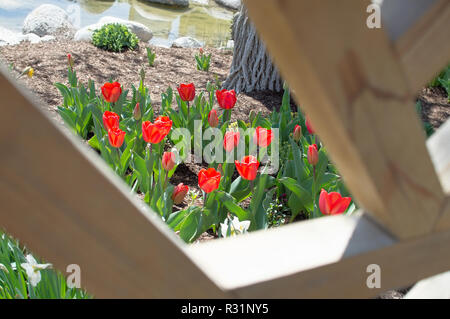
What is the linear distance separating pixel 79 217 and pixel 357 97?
0.29 meters

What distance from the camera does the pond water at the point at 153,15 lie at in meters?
9.08

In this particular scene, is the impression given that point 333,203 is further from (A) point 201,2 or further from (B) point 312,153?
(A) point 201,2

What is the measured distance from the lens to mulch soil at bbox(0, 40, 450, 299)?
3.77 m

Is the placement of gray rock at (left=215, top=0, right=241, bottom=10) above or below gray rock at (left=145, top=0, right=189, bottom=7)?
above

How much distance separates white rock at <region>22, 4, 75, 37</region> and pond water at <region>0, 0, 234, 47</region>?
2.63 ft

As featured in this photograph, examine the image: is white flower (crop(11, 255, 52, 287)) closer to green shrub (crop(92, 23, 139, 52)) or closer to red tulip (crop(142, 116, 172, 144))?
red tulip (crop(142, 116, 172, 144))

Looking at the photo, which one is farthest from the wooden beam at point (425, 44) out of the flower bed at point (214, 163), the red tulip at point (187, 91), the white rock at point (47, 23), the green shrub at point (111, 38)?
the white rock at point (47, 23)

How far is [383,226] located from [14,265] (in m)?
1.27

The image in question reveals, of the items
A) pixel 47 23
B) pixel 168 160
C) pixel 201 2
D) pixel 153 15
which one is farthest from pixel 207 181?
pixel 201 2

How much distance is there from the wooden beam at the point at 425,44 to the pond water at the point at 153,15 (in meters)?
7.85

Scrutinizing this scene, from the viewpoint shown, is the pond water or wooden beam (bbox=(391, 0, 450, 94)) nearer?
wooden beam (bbox=(391, 0, 450, 94))

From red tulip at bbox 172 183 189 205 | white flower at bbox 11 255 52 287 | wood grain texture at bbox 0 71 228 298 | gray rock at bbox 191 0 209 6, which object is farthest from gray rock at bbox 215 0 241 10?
wood grain texture at bbox 0 71 228 298

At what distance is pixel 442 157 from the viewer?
64cm

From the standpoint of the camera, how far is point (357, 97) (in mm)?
463
